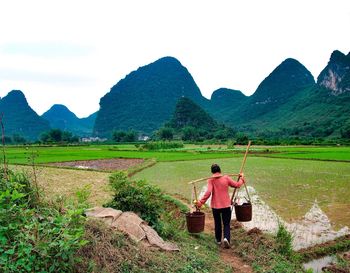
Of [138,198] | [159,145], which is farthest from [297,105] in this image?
[138,198]

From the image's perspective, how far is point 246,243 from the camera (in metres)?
5.30

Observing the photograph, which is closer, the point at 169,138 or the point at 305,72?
the point at 169,138

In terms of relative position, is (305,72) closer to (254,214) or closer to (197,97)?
(197,97)

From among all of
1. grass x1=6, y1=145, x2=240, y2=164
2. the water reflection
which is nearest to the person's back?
the water reflection

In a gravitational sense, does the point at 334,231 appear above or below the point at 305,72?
below

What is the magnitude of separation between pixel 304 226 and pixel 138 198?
3.55 metres

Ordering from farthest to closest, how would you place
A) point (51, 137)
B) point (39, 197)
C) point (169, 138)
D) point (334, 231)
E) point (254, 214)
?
point (169, 138) → point (51, 137) → point (254, 214) → point (334, 231) → point (39, 197)

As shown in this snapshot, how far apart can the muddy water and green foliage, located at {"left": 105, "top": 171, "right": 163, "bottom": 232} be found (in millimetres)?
2075

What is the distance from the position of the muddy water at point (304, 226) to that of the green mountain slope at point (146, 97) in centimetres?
9823

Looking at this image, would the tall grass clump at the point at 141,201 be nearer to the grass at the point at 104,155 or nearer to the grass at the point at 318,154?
the grass at the point at 104,155

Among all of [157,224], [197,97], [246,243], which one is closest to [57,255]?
[157,224]

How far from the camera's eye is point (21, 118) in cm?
9981

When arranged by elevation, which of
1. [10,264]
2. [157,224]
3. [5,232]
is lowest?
[157,224]

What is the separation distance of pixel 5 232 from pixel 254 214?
582 centimetres
